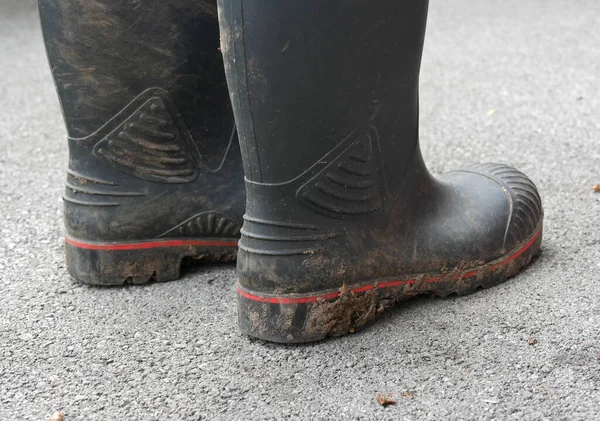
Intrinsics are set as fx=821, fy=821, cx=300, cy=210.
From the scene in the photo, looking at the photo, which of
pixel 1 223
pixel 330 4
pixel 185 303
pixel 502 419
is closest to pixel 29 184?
pixel 1 223

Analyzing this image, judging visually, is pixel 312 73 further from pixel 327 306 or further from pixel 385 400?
pixel 385 400

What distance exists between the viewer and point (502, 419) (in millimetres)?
1062

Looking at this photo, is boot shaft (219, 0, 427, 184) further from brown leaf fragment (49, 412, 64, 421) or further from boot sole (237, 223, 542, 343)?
brown leaf fragment (49, 412, 64, 421)

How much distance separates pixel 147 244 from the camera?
1.49 metres

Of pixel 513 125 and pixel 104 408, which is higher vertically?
pixel 104 408

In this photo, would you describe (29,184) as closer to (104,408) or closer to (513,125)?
(104,408)

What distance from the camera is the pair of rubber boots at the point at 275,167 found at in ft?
3.81

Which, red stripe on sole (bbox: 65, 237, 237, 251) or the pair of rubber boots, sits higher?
the pair of rubber boots

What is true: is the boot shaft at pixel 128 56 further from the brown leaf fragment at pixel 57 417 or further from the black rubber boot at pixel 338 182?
the brown leaf fragment at pixel 57 417

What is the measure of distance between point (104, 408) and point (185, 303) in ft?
1.07

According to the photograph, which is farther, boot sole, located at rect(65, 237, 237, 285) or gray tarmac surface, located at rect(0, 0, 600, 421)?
boot sole, located at rect(65, 237, 237, 285)

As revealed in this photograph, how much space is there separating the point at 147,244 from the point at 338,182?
425mm

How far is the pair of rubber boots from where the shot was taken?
3.81ft

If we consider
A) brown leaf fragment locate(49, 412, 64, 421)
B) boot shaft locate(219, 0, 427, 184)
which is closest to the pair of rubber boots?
boot shaft locate(219, 0, 427, 184)
